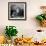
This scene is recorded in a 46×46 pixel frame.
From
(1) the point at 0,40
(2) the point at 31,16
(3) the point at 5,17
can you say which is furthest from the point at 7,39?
(2) the point at 31,16

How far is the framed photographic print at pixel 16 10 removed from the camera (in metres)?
3.44

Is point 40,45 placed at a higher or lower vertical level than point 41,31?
lower

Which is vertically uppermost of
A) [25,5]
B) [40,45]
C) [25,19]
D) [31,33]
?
[25,5]

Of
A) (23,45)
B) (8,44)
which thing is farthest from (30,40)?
(8,44)

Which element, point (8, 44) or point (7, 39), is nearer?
point (8, 44)

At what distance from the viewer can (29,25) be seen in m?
3.45

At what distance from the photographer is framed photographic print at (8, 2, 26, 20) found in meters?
3.44

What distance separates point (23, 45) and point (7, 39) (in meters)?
0.39

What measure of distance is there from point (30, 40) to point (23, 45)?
7.5 inches

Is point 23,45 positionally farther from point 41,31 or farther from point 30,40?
point 41,31

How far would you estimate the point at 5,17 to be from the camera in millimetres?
3455

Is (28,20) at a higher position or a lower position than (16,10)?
lower

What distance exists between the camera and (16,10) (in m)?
3.46

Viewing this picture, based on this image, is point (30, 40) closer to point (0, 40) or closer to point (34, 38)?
point (34, 38)
